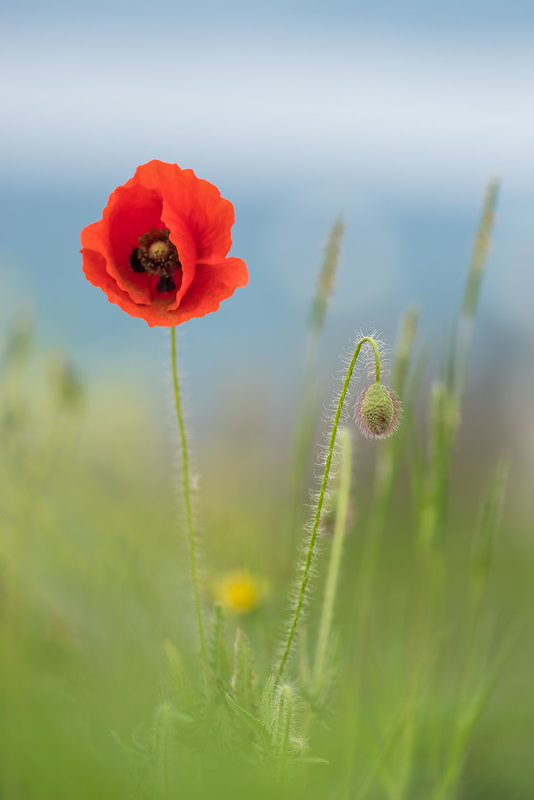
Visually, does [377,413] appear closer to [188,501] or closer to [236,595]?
[188,501]

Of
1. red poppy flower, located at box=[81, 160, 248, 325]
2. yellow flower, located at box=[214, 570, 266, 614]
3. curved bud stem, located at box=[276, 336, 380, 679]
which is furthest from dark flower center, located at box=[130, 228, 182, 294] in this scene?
yellow flower, located at box=[214, 570, 266, 614]

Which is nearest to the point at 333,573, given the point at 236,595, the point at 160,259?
the point at 160,259

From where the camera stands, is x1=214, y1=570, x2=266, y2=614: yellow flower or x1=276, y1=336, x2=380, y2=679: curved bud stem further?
x1=214, y1=570, x2=266, y2=614: yellow flower

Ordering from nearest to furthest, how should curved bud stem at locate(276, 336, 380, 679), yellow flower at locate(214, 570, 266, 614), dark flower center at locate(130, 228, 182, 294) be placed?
1. curved bud stem at locate(276, 336, 380, 679)
2. dark flower center at locate(130, 228, 182, 294)
3. yellow flower at locate(214, 570, 266, 614)

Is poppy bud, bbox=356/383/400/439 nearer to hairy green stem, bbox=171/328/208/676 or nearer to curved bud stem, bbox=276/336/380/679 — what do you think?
curved bud stem, bbox=276/336/380/679

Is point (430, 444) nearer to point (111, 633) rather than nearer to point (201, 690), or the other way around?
point (201, 690)

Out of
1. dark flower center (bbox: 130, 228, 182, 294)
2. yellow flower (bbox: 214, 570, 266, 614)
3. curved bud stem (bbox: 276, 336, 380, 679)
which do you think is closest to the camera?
curved bud stem (bbox: 276, 336, 380, 679)

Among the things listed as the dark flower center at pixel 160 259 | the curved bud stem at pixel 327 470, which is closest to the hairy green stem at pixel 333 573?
the curved bud stem at pixel 327 470
